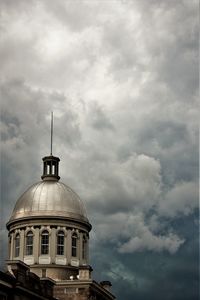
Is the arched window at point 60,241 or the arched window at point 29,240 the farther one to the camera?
the arched window at point 29,240

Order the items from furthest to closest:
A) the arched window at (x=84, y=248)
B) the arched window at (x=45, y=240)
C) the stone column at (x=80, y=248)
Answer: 1. the arched window at (x=84, y=248)
2. the stone column at (x=80, y=248)
3. the arched window at (x=45, y=240)

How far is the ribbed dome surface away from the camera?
68.2 m

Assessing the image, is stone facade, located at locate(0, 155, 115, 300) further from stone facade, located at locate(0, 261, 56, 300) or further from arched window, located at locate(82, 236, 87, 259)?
stone facade, located at locate(0, 261, 56, 300)

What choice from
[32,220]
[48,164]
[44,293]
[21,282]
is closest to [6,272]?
[21,282]

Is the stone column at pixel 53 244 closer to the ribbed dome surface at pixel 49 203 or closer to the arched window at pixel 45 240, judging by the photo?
the arched window at pixel 45 240

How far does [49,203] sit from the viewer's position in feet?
225

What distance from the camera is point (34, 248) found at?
219 ft

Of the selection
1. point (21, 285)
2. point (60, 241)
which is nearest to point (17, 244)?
point (60, 241)

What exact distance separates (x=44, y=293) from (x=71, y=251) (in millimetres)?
18548

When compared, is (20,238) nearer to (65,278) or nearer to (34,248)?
(34,248)

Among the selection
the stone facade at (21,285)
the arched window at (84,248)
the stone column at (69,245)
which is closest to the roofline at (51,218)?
the stone column at (69,245)

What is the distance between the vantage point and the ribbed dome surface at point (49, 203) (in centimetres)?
6819

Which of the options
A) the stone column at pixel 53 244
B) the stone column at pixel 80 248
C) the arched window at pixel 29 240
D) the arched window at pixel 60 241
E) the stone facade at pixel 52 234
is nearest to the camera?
the stone facade at pixel 52 234

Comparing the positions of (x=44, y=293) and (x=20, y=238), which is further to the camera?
(x=20, y=238)
